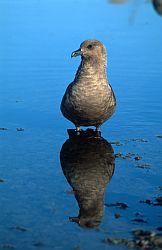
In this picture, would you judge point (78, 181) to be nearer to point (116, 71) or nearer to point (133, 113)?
point (133, 113)

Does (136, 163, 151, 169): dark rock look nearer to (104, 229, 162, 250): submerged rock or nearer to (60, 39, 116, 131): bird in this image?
(60, 39, 116, 131): bird

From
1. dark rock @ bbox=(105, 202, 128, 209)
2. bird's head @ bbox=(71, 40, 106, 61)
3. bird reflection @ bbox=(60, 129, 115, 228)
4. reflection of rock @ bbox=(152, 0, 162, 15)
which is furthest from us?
reflection of rock @ bbox=(152, 0, 162, 15)

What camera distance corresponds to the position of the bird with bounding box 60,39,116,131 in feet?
27.9

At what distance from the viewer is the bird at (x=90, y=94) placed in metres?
8.50

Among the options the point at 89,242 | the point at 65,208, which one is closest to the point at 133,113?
the point at 65,208

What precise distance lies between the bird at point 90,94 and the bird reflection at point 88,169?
330 mm

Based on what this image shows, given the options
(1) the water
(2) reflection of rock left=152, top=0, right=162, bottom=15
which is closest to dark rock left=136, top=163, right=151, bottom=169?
(1) the water

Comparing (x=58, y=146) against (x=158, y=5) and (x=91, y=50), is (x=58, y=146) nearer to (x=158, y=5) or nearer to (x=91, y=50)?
(x=91, y=50)

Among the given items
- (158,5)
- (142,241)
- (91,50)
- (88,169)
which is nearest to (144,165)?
(88,169)

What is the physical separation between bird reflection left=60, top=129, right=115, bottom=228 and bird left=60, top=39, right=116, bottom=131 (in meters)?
0.33

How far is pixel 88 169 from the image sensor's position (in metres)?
7.51

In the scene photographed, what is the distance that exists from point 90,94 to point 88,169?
141 centimetres

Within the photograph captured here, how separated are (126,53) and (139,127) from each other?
5.63 meters

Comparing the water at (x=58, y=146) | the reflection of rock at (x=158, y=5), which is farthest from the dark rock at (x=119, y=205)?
the reflection of rock at (x=158, y=5)
